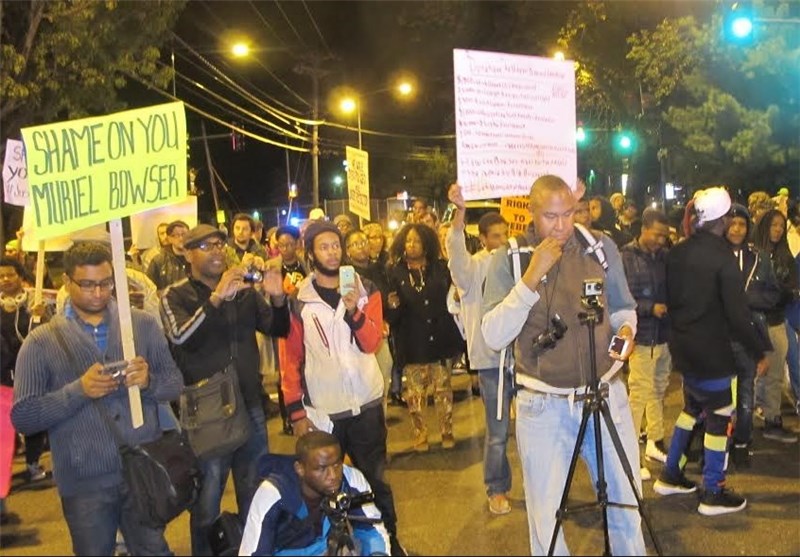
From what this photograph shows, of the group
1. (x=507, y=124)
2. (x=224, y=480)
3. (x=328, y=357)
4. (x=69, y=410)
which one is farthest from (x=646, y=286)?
(x=69, y=410)

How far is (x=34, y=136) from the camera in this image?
13.7 feet

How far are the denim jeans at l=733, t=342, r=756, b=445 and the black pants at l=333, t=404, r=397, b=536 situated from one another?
2.92 metres

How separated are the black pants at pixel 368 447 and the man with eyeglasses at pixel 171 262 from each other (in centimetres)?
369

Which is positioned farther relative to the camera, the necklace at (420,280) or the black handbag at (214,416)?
Result: the necklace at (420,280)

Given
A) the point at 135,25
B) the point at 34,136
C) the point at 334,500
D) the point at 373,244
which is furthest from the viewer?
the point at 135,25

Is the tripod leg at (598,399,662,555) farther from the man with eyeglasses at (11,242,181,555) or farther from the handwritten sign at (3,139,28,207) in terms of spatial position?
the handwritten sign at (3,139,28,207)

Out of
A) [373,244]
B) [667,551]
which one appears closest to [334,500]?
[667,551]

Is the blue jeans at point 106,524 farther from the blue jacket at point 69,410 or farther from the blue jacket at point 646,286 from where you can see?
the blue jacket at point 646,286

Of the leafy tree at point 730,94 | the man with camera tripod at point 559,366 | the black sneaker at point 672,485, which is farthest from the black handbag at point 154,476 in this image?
the leafy tree at point 730,94

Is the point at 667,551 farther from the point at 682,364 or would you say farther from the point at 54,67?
the point at 54,67

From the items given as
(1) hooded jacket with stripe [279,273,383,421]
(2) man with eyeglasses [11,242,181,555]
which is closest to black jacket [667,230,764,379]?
(1) hooded jacket with stripe [279,273,383,421]

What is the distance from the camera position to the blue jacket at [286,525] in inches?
145

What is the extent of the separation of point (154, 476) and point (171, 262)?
15.4 ft

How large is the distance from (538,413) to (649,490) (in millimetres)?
2613
